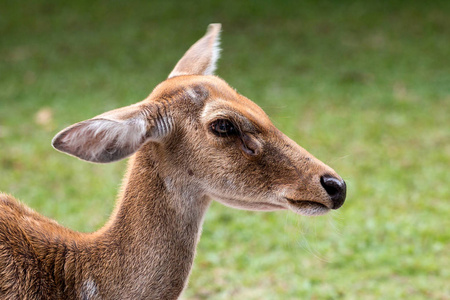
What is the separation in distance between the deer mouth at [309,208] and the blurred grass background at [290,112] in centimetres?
48

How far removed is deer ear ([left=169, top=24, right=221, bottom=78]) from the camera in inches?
142

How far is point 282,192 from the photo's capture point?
118 inches

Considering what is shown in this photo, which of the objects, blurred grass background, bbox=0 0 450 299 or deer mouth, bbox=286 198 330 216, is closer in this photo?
deer mouth, bbox=286 198 330 216

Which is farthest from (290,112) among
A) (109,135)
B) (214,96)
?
(109,135)

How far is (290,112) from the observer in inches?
373

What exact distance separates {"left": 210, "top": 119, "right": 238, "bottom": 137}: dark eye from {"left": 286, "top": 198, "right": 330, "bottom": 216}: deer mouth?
41 cm

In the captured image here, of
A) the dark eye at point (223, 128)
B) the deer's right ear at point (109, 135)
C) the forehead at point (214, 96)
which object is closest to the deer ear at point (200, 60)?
the forehead at point (214, 96)

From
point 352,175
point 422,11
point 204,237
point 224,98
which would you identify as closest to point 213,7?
point 422,11

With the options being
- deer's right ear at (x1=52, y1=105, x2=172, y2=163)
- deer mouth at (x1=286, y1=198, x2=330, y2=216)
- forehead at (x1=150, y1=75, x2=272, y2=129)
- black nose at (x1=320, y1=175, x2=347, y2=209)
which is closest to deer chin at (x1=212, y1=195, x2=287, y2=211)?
deer mouth at (x1=286, y1=198, x2=330, y2=216)

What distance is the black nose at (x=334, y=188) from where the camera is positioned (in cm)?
292

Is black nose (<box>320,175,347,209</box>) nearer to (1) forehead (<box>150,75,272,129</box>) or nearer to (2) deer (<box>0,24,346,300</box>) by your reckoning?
(2) deer (<box>0,24,346,300</box>)

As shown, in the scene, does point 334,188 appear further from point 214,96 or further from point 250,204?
point 214,96

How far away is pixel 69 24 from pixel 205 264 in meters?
8.98

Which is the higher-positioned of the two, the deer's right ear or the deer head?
the deer's right ear
